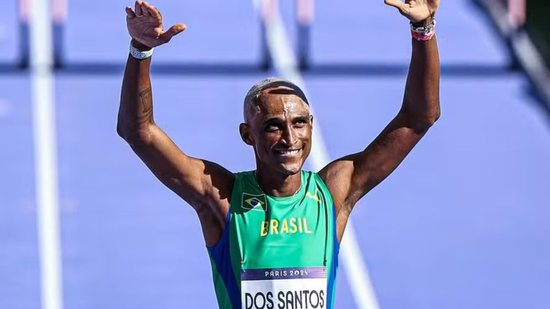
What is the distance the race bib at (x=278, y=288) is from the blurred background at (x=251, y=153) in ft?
15.6

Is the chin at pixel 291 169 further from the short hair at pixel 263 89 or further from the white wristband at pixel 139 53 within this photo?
the white wristband at pixel 139 53

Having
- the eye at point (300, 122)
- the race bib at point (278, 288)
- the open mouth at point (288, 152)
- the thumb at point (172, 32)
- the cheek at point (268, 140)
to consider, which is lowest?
the race bib at point (278, 288)

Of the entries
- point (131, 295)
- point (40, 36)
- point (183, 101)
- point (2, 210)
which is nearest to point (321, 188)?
point (131, 295)

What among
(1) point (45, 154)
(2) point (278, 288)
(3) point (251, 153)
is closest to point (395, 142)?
(2) point (278, 288)

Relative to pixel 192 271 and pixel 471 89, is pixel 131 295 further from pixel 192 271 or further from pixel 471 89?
pixel 471 89

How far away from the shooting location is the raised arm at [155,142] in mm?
4375

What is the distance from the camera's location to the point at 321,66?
12711mm

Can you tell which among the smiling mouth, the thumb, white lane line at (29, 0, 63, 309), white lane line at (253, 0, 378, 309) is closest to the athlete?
the smiling mouth

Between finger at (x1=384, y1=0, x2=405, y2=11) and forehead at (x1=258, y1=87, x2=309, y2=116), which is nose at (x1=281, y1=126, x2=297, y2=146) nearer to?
forehead at (x1=258, y1=87, x2=309, y2=116)

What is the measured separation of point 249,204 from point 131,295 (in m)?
4.96

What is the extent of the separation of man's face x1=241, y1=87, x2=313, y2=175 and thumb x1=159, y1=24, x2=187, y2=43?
17.1 inches

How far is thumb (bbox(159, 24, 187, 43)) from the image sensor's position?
4.27 meters

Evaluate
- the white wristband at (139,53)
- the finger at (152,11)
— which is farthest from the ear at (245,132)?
the finger at (152,11)

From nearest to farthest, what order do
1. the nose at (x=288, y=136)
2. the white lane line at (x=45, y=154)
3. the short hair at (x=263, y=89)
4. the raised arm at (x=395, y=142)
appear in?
1. the nose at (x=288, y=136)
2. the short hair at (x=263, y=89)
3. the raised arm at (x=395, y=142)
4. the white lane line at (x=45, y=154)
